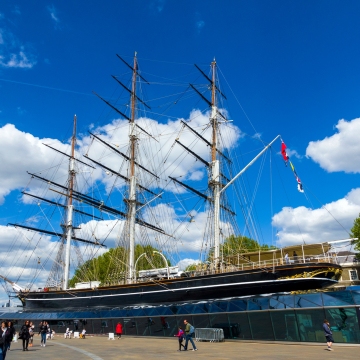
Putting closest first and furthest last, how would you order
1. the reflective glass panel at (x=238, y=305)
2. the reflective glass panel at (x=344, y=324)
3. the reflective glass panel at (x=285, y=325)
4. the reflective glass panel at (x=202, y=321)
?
the reflective glass panel at (x=344, y=324) → the reflective glass panel at (x=285, y=325) → the reflective glass panel at (x=238, y=305) → the reflective glass panel at (x=202, y=321)

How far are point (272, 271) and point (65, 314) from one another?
2104cm

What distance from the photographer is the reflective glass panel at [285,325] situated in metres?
18.9

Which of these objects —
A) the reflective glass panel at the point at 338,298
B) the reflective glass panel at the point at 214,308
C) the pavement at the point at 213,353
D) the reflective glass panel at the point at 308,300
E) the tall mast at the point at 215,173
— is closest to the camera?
the pavement at the point at 213,353

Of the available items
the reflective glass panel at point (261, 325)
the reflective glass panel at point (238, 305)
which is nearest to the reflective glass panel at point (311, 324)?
the reflective glass panel at point (261, 325)

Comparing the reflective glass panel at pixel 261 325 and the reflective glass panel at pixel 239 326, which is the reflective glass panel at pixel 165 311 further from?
the reflective glass panel at pixel 261 325

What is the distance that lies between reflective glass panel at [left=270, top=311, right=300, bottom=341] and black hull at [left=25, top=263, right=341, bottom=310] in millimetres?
4682

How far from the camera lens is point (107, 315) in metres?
30.4

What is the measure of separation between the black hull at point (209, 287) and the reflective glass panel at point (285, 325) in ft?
15.4

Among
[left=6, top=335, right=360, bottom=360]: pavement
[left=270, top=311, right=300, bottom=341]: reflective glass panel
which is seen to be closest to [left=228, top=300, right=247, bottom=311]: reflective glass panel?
[left=6, top=335, right=360, bottom=360]: pavement

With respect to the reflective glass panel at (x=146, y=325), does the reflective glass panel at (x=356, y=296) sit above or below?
above

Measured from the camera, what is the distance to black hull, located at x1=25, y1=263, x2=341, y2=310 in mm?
23656

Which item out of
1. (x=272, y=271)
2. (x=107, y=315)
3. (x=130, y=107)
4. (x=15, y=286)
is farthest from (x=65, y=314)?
(x=130, y=107)

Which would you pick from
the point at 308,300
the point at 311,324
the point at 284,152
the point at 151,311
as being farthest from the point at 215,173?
the point at 311,324

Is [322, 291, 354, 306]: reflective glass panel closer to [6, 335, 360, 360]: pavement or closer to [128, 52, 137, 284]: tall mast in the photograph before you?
[6, 335, 360, 360]: pavement
